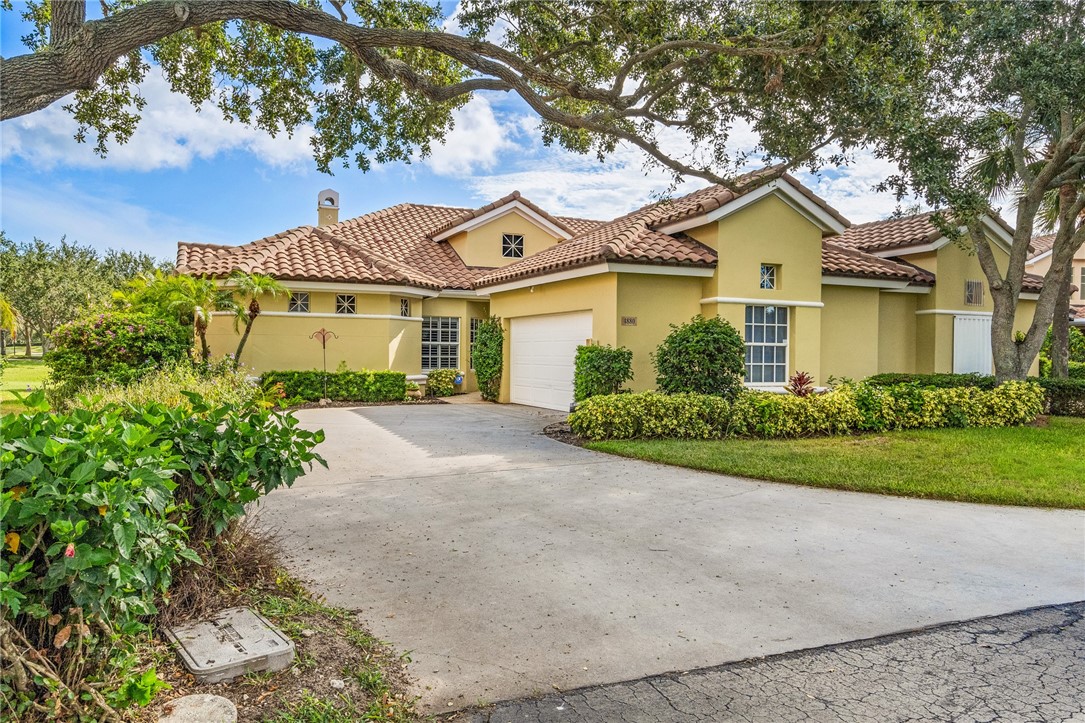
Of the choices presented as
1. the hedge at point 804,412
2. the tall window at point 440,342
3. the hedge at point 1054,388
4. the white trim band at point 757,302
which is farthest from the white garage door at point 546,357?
the hedge at point 1054,388

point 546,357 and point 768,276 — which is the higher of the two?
point 768,276

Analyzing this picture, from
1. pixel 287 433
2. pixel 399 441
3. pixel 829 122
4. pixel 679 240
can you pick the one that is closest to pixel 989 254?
pixel 679 240

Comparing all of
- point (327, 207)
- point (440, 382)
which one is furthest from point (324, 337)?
point (327, 207)

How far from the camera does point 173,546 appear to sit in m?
3.25

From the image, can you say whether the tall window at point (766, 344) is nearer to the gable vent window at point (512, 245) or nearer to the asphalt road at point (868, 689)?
the gable vent window at point (512, 245)

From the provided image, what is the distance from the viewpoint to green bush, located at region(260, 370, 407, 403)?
58.3 ft

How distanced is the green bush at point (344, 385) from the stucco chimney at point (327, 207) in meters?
10.4

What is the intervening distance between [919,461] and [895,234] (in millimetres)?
12264

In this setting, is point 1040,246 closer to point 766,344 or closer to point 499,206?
point 766,344

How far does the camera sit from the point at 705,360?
12516 millimetres

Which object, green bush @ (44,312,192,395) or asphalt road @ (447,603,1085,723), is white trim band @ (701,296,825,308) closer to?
asphalt road @ (447,603,1085,723)

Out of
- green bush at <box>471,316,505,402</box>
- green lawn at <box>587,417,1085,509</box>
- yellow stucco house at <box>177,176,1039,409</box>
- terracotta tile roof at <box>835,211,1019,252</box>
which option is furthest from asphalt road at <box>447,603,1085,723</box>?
terracotta tile roof at <box>835,211,1019,252</box>

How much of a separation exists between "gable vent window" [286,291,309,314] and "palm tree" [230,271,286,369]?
599 millimetres

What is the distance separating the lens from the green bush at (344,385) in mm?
17766
